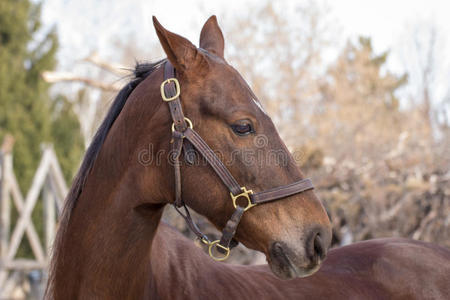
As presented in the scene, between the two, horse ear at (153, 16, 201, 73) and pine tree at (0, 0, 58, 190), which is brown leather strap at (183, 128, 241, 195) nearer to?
horse ear at (153, 16, 201, 73)

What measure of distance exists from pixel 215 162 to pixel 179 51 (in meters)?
0.53

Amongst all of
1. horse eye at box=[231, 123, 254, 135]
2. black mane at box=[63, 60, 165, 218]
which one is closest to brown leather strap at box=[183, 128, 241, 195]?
horse eye at box=[231, 123, 254, 135]

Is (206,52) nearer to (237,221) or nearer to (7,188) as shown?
(237,221)

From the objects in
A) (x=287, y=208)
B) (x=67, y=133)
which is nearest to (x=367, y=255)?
(x=287, y=208)

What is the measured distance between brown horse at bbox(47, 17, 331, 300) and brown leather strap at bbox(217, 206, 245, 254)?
35 mm

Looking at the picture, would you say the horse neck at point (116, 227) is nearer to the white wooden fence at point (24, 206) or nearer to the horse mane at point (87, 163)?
the horse mane at point (87, 163)

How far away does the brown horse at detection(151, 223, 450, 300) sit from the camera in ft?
7.47

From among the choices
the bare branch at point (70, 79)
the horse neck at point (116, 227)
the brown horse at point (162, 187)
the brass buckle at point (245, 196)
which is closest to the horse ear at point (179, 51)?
the brown horse at point (162, 187)

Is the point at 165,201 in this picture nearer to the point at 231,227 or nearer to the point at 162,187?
the point at 162,187

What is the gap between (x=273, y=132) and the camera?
201 cm

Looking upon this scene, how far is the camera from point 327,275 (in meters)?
2.63

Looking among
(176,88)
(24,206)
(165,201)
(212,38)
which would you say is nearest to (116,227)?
(165,201)

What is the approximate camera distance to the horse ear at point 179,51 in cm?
203

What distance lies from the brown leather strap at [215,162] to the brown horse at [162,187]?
0.03 meters
